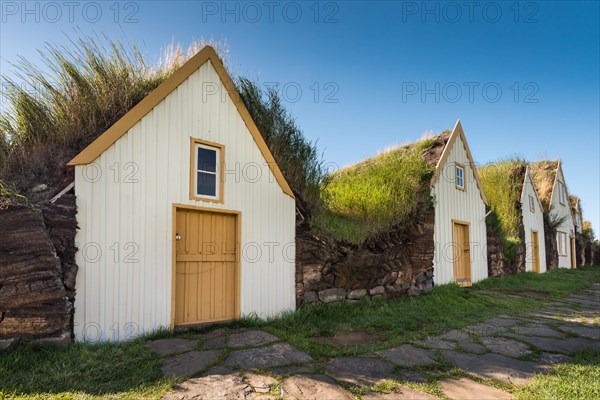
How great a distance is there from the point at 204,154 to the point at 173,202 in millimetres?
1054

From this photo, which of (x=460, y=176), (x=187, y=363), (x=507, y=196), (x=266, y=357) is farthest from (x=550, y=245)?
(x=187, y=363)

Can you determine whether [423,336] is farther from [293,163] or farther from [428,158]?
[428,158]

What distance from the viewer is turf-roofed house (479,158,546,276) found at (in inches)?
622

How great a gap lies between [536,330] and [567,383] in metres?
2.76

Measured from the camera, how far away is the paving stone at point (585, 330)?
6.01 meters

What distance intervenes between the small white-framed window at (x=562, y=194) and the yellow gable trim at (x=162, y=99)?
23.1 m

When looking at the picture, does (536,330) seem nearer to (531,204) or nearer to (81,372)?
(81,372)

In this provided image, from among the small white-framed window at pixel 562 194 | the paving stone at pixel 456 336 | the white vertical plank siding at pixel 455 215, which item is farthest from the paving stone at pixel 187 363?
the small white-framed window at pixel 562 194

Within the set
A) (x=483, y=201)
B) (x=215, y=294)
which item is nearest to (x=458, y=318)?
(x=215, y=294)

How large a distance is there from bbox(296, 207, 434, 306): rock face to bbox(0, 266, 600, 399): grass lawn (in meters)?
0.35

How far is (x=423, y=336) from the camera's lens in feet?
18.7

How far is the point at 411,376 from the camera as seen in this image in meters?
4.02

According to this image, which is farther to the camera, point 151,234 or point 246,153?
point 246,153

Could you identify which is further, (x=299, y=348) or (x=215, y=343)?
(x=215, y=343)
